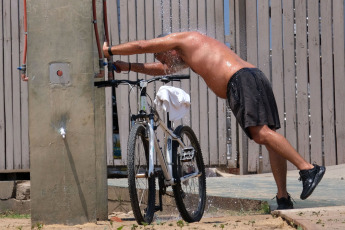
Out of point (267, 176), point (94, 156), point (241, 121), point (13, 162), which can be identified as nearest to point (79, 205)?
point (94, 156)

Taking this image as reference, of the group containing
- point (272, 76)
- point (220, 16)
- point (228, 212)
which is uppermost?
point (220, 16)

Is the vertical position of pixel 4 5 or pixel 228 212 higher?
pixel 4 5

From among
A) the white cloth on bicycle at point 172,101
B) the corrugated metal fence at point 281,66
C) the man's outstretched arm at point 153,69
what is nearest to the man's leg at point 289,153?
the white cloth on bicycle at point 172,101

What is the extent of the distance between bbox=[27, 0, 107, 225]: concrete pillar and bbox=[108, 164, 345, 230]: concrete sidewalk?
134 centimetres

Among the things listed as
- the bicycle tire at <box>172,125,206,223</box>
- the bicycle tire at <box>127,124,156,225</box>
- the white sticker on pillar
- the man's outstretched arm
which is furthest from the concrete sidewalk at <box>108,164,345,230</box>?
the white sticker on pillar

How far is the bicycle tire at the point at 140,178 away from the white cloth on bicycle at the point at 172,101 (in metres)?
0.37

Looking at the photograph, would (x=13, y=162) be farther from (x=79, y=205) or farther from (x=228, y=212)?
(x=79, y=205)

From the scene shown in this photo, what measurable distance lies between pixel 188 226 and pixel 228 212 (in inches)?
57.8

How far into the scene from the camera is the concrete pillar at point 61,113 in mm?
5398

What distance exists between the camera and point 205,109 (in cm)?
953

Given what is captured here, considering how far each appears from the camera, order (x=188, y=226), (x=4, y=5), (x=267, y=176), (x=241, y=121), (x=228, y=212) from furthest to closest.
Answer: (x=4, y=5), (x=267, y=176), (x=228, y=212), (x=241, y=121), (x=188, y=226)

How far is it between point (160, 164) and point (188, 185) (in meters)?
0.52

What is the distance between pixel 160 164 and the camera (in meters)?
5.53

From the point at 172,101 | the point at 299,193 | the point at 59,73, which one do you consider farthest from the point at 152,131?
the point at 299,193
